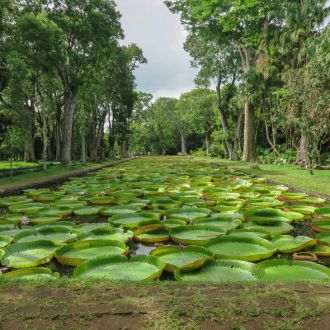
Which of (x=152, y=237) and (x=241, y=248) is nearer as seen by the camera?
(x=241, y=248)

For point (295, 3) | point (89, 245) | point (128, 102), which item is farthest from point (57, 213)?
point (128, 102)

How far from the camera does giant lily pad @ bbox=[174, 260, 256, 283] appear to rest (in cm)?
277

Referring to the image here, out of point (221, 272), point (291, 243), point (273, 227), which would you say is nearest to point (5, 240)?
point (221, 272)

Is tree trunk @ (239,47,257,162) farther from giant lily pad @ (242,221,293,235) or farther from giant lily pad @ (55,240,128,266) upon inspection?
giant lily pad @ (55,240,128,266)

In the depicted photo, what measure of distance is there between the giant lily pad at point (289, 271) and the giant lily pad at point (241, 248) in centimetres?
34

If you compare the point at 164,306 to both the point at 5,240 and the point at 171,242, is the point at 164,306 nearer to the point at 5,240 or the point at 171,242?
the point at 171,242

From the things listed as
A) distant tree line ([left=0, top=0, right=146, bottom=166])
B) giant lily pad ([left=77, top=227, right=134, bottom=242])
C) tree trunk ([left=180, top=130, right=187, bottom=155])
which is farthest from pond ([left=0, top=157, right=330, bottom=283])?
tree trunk ([left=180, top=130, right=187, bottom=155])

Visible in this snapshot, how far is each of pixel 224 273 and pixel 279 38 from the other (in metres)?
17.3

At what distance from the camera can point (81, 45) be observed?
19109 mm

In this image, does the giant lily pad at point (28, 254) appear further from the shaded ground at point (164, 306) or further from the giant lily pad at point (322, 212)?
the giant lily pad at point (322, 212)

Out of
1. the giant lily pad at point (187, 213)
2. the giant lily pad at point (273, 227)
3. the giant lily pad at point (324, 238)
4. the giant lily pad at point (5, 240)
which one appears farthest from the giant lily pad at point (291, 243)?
the giant lily pad at point (5, 240)

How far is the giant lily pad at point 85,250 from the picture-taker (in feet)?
11.1

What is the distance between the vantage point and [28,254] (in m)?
3.53

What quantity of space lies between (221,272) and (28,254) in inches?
85.8
